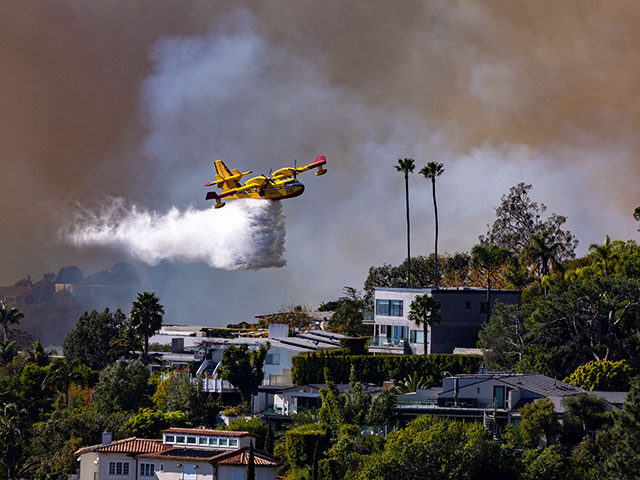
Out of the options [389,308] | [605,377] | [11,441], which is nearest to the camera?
[11,441]

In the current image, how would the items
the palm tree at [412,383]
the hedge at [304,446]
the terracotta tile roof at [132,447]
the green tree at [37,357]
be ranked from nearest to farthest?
1. the terracotta tile roof at [132,447]
2. the hedge at [304,446]
3. the palm tree at [412,383]
4. the green tree at [37,357]

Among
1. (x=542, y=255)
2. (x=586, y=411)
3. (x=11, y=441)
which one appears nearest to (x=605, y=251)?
(x=542, y=255)

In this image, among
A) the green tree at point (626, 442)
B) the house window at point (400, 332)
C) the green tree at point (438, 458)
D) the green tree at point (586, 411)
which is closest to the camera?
the green tree at point (626, 442)

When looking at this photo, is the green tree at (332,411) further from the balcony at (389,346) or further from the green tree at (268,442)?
the balcony at (389,346)

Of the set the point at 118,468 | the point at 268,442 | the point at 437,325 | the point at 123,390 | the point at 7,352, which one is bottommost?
the point at 118,468

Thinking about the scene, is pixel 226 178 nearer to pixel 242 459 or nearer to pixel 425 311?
pixel 425 311

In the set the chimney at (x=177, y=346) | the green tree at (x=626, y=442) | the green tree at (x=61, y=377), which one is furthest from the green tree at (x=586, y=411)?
the chimney at (x=177, y=346)

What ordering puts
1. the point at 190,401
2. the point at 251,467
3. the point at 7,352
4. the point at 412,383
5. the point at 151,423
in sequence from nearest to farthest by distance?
1. the point at 251,467
2. the point at 151,423
3. the point at 190,401
4. the point at 412,383
5. the point at 7,352
